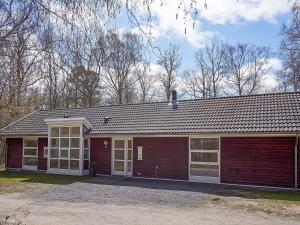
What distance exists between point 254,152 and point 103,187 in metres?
6.93

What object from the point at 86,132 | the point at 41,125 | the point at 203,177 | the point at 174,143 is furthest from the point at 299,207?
the point at 41,125

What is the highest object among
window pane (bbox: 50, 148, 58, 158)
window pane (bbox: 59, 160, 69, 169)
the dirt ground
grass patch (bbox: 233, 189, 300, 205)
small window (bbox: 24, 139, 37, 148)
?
small window (bbox: 24, 139, 37, 148)

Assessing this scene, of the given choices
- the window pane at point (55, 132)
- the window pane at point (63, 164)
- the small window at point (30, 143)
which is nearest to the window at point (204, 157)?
the window pane at point (63, 164)

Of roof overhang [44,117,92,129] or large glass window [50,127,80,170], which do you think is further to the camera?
large glass window [50,127,80,170]

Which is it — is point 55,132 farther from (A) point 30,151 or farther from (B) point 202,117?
(B) point 202,117

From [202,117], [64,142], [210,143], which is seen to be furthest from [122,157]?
[210,143]

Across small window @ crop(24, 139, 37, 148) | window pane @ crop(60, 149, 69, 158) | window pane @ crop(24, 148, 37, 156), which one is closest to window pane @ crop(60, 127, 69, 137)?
window pane @ crop(60, 149, 69, 158)

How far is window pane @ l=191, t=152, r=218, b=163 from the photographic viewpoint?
1970 cm

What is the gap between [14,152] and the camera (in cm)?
2783

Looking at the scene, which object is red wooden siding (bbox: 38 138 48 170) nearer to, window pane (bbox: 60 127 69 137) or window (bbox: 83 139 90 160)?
window pane (bbox: 60 127 69 137)

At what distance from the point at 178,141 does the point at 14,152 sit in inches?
501

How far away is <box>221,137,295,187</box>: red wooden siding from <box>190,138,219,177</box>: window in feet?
1.32

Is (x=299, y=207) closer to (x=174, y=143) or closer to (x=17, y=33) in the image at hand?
(x=174, y=143)

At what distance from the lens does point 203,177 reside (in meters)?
20.0
